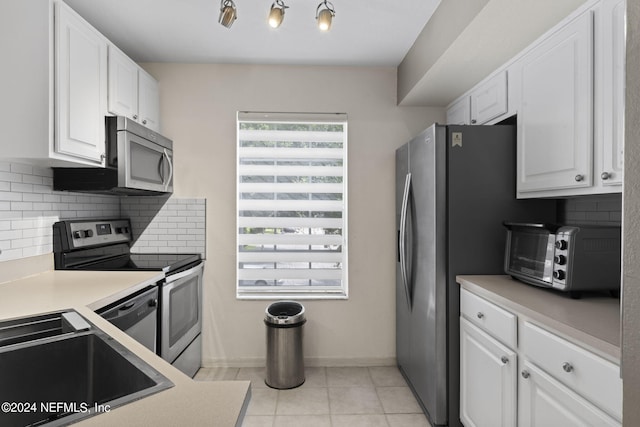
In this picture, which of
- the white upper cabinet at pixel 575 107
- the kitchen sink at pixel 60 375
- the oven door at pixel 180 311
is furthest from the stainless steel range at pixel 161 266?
the white upper cabinet at pixel 575 107

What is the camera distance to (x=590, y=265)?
161 cm

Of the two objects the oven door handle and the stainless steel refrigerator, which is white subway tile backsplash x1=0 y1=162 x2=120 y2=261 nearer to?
the oven door handle

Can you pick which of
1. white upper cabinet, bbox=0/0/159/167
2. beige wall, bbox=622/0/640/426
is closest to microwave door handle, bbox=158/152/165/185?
white upper cabinet, bbox=0/0/159/167

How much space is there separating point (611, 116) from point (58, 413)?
2183 millimetres

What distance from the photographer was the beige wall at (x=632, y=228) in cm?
47

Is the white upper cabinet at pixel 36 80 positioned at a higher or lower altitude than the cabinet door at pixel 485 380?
higher

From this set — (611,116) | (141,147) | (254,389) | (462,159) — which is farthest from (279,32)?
(254,389)

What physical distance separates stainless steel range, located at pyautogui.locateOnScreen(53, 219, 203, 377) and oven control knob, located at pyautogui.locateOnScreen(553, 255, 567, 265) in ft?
7.01

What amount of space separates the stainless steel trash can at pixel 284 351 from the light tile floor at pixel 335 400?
68mm

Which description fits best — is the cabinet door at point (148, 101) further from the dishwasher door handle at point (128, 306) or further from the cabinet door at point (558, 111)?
the cabinet door at point (558, 111)

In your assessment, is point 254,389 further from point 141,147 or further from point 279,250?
point 141,147

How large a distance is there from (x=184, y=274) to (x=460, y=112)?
2416 millimetres

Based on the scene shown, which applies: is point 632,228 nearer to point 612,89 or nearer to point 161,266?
point 612,89

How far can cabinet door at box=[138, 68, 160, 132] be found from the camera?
2.70 metres
